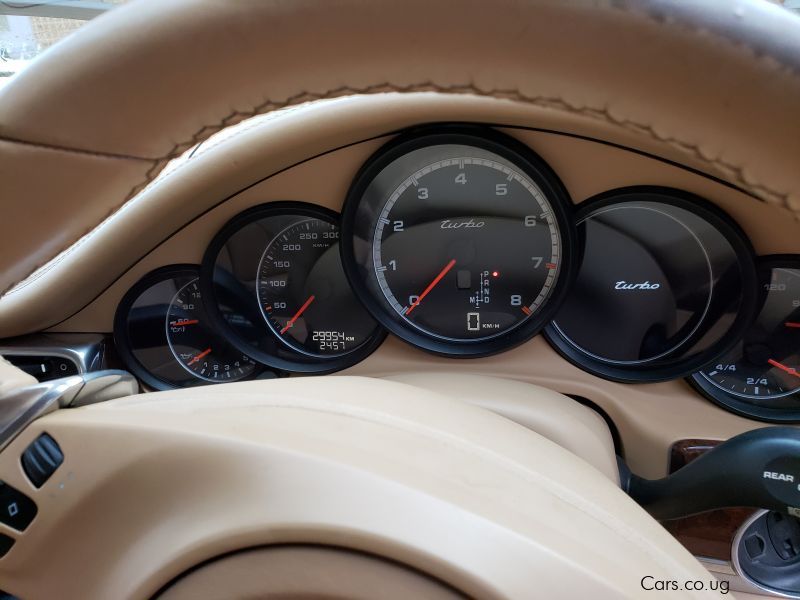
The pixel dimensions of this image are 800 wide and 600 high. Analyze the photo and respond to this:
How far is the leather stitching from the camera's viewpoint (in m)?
0.41

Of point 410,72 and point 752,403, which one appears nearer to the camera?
point 410,72

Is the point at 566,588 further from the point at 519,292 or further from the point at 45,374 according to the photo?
the point at 45,374

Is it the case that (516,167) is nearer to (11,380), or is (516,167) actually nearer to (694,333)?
(694,333)

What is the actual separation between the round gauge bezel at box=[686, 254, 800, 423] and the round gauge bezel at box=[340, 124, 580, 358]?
44cm

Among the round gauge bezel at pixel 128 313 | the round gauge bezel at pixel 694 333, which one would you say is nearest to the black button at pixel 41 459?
the round gauge bezel at pixel 128 313

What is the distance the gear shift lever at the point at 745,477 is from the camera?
121 cm

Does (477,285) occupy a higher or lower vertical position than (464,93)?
lower

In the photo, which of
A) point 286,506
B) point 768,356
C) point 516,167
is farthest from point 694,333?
point 286,506

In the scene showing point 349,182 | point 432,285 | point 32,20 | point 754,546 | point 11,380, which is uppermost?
point 32,20

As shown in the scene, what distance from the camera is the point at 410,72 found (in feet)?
1.49

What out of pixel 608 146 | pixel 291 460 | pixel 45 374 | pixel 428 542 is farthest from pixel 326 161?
pixel 428 542

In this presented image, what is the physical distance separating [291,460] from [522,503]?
294mm

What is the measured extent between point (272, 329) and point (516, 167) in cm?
87

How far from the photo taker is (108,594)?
0.75 m
